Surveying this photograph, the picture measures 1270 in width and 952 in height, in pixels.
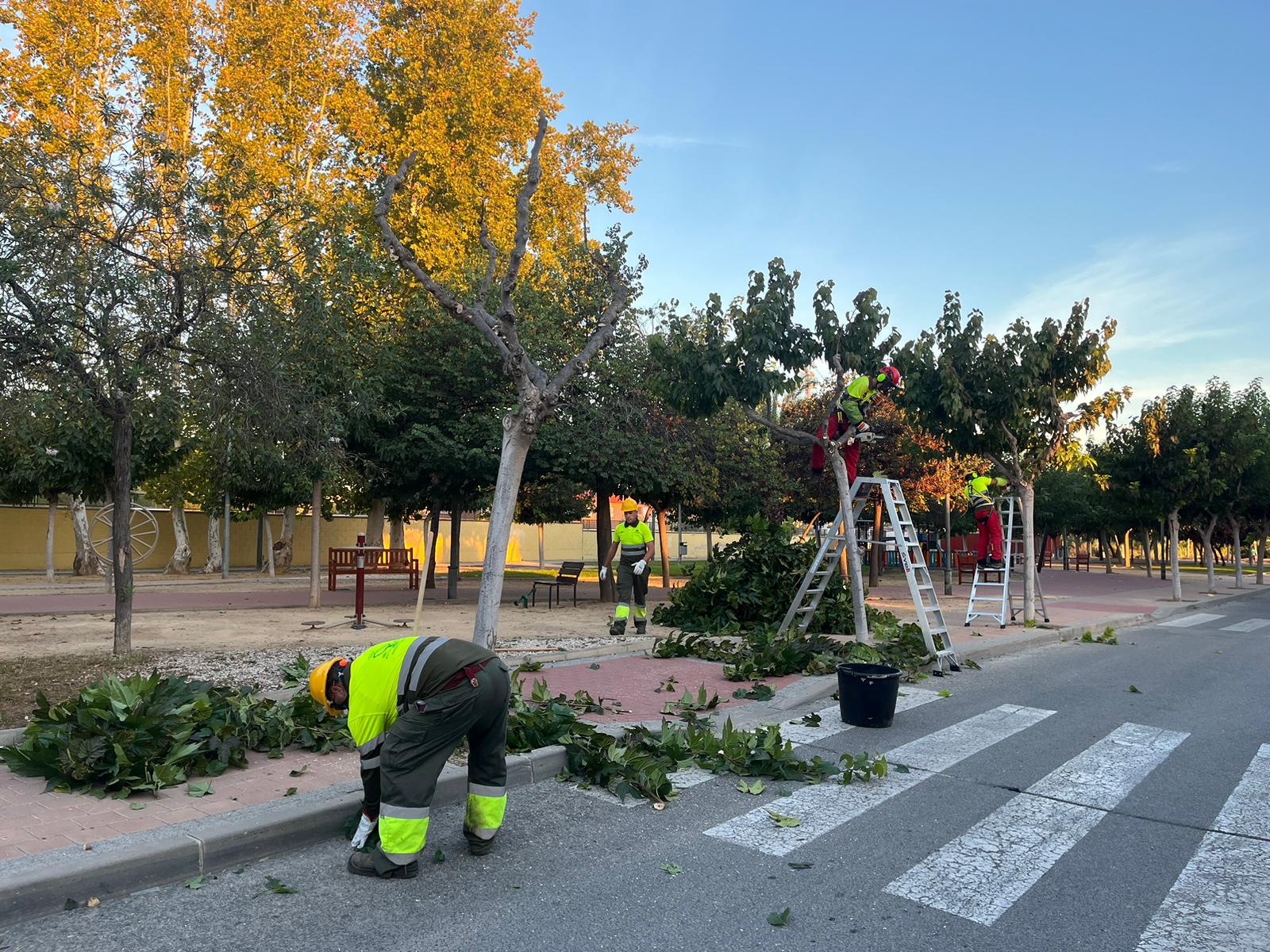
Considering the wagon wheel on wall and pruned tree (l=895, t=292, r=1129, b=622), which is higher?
pruned tree (l=895, t=292, r=1129, b=622)

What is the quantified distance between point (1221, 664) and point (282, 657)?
11.4 metres

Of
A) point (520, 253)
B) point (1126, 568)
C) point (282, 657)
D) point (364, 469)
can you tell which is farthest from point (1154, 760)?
point (1126, 568)

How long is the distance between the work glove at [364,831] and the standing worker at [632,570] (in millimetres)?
7977

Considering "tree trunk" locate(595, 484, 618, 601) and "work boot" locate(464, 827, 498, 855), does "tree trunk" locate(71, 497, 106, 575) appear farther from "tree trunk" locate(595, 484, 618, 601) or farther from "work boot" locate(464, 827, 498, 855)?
"work boot" locate(464, 827, 498, 855)

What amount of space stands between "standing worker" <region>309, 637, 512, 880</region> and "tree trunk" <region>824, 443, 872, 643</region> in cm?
682

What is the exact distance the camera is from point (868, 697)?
23.5 ft

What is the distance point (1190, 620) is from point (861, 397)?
1178 cm

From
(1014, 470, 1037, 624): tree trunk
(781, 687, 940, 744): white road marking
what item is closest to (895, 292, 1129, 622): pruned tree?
(1014, 470, 1037, 624): tree trunk

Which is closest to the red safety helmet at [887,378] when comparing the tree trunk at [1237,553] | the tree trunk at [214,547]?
the tree trunk at [214,547]

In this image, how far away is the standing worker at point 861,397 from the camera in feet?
33.3

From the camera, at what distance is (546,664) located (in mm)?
9625

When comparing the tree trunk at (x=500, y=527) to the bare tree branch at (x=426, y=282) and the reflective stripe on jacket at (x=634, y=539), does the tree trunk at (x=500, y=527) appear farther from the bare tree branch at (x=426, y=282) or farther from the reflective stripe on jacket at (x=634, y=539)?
the reflective stripe on jacket at (x=634, y=539)

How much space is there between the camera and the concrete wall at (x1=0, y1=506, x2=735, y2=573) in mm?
25922

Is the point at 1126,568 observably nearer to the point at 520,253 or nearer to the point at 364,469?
the point at 364,469
